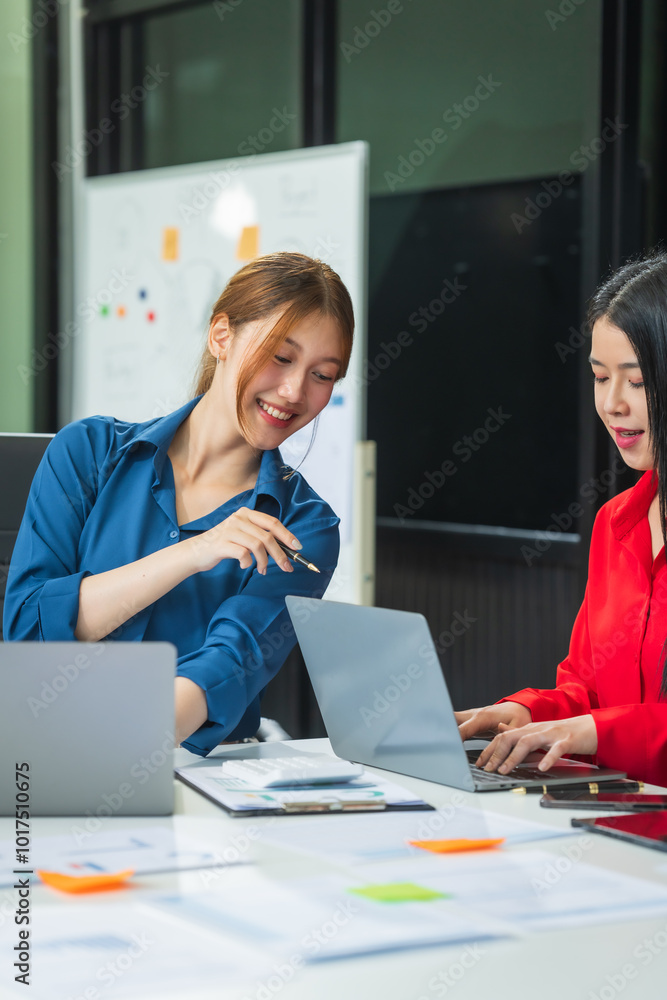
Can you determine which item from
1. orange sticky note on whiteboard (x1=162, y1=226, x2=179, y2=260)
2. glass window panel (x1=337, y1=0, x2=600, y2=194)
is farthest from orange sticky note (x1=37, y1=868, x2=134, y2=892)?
orange sticky note on whiteboard (x1=162, y1=226, x2=179, y2=260)

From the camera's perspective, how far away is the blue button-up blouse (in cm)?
150

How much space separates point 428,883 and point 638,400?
0.81m

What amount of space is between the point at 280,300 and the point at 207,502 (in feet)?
1.04

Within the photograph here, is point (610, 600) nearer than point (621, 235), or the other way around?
point (610, 600)

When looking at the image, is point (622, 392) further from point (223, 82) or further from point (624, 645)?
point (223, 82)

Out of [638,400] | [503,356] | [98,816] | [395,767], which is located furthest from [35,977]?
[503,356]

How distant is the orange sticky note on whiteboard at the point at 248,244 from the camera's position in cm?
340

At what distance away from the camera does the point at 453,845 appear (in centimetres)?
97

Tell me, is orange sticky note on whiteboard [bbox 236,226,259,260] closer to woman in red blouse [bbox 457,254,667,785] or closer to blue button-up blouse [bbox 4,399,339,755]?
blue button-up blouse [bbox 4,399,339,755]

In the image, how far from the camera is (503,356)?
3227 millimetres

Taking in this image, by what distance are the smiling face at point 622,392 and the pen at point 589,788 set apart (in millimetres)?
484

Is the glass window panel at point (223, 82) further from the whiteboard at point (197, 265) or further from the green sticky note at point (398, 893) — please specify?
the green sticky note at point (398, 893)

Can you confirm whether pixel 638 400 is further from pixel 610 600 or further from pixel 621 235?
pixel 621 235

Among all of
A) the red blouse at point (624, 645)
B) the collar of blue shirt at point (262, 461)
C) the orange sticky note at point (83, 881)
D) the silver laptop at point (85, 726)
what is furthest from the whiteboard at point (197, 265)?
the orange sticky note at point (83, 881)
